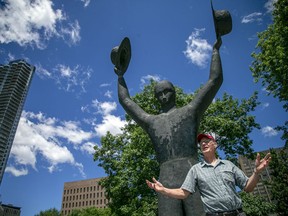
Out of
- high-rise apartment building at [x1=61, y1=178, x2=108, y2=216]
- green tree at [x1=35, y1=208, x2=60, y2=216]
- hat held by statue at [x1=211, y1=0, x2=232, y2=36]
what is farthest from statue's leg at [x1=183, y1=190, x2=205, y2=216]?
high-rise apartment building at [x1=61, y1=178, x2=108, y2=216]

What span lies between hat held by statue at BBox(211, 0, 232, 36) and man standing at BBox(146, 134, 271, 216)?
2.75 metres

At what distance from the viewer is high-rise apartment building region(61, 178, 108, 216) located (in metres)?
89.0

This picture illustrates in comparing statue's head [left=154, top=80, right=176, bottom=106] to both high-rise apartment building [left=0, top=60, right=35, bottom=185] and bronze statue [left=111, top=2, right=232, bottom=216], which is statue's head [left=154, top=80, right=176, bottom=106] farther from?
high-rise apartment building [left=0, top=60, right=35, bottom=185]

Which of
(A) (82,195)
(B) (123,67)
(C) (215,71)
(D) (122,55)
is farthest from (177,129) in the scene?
(A) (82,195)

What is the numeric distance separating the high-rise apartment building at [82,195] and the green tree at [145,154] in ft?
244

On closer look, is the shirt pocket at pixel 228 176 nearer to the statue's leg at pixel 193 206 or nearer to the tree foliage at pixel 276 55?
the statue's leg at pixel 193 206

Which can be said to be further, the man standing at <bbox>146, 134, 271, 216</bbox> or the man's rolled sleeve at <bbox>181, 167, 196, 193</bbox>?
the man's rolled sleeve at <bbox>181, 167, 196, 193</bbox>

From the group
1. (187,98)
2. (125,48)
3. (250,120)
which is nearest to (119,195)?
(187,98)

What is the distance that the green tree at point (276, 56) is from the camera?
13477mm

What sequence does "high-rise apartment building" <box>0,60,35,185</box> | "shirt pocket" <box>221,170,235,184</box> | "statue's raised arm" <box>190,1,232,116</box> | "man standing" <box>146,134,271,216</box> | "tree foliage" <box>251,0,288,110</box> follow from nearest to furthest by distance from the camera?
1. "man standing" <box>146,134,271,216</box>
2. "shirt pocket" <box>221,170,235,184</box>
3. "statue's raised arm" <box>190,1,232,116</box>
4. "tree foliage" <box>251,0,288,110</box>
5. "high-rise apartment building" <box>0,60,35,185</box>

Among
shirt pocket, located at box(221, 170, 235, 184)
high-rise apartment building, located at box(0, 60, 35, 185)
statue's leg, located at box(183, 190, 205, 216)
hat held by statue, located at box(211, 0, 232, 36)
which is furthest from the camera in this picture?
high-rise apartment building, located at box(0, 60, 35, 185)

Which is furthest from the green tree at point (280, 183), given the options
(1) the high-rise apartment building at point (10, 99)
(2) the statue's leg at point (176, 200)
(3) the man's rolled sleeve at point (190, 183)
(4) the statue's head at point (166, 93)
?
(1) the high-rise apartment building at point (10, 99)

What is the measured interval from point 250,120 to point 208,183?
18.4 m

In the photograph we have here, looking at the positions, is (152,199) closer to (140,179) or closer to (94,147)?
(140,179)
